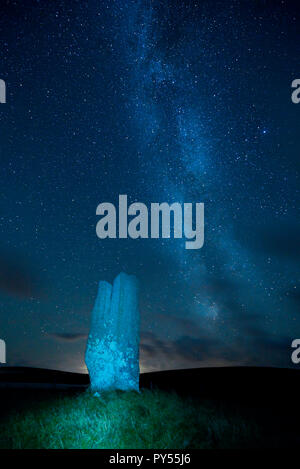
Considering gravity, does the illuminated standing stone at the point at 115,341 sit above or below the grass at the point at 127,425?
above

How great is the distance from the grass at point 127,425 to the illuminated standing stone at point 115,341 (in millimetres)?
1975

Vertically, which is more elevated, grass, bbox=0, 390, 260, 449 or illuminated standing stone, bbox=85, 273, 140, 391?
illuminated standing stone, bbox=85, 273, 140, 391

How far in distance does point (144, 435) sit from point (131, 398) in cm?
448

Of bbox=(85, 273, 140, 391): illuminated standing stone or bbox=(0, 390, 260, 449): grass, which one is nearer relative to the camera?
bbox=(0, 390, 260, 449): grass

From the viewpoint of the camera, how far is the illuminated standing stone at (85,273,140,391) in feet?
54.3

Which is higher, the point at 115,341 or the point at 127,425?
the point at 115,341

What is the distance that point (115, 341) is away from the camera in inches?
669

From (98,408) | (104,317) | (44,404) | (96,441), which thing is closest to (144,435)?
(96,441)

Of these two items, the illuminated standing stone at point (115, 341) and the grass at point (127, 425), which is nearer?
the grass at point (127, 425)

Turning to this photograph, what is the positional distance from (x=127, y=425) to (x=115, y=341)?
635cm

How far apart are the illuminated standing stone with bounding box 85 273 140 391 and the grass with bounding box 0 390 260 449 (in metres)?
1.97

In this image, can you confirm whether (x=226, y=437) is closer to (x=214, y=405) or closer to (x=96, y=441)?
(x=96, y=441)

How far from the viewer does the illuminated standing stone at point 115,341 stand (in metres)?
16.5
